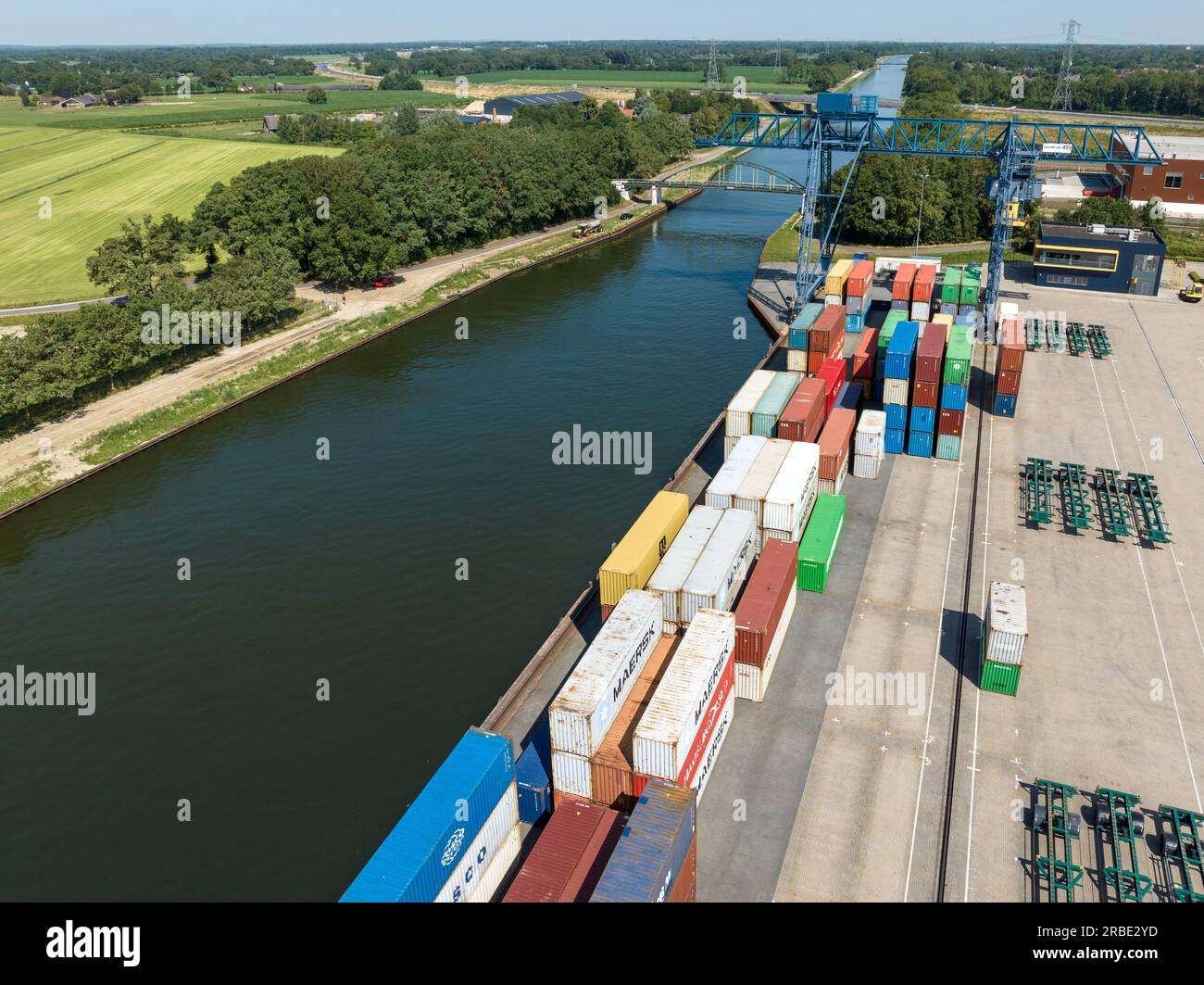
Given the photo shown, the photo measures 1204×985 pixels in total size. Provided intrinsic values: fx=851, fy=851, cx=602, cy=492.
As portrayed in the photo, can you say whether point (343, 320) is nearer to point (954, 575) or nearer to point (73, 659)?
point (73, 659)

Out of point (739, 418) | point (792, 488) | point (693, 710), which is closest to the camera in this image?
point (693, 710)

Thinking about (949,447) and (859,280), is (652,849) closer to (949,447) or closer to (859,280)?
(949,447)

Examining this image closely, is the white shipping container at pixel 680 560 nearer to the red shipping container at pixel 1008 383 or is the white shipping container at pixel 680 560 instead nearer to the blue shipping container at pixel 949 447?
the blue shipping container at pixel 949 447

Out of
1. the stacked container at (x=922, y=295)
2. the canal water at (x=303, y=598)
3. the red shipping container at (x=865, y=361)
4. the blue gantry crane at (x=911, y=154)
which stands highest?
the blue gantry crane at (x=911, y=154)

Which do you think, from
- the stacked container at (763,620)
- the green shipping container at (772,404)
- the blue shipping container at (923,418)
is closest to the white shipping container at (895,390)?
the blue shipping container at (923,418)

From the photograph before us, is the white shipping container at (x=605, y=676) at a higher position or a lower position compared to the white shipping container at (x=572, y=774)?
higher

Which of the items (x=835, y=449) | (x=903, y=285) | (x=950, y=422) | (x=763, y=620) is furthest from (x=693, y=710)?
(x=903, y=285)

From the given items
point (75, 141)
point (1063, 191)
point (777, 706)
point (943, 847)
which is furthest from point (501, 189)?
point (75, 141)
